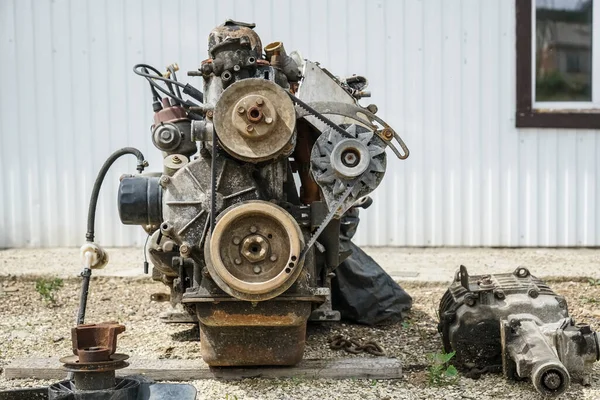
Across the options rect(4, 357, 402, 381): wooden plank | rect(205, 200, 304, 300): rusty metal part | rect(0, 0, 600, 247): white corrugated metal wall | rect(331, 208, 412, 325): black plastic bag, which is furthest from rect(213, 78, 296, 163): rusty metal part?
rect(0, 0, 600, 247): white corrugated metal wall

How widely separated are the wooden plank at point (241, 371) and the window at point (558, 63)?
4327 mm

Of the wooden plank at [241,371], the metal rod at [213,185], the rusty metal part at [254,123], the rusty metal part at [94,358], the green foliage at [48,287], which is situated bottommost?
the wooden plank at [241,371]

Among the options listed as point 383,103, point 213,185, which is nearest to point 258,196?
point 213,185

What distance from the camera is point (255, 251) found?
13.3 feet

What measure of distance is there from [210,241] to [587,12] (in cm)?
554

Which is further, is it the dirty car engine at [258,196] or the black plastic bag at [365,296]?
the black plastic bag at [365,296]

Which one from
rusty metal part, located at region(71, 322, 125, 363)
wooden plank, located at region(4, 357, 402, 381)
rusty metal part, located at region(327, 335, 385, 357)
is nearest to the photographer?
rusty metal part, located at region(71, 322, 125, 363)

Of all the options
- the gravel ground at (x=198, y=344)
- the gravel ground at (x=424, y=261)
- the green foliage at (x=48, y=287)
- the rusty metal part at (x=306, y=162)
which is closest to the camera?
the gravel ground at (x=198, y=344)

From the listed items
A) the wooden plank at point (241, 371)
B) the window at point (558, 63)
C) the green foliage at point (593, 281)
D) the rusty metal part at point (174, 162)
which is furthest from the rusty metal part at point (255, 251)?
the window at point (558, 63)

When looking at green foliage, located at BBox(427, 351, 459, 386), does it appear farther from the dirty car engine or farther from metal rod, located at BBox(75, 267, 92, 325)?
metal rod, located at BBox(75, 267, 92, 325)

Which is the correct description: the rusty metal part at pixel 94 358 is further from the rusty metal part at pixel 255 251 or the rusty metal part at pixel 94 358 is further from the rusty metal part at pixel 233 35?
the rusty metal part at pixel 233 35

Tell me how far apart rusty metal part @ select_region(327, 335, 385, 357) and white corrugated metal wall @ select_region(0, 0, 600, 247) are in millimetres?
3325

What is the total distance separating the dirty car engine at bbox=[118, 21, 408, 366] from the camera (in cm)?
402

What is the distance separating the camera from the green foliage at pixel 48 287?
6270 millimetres
